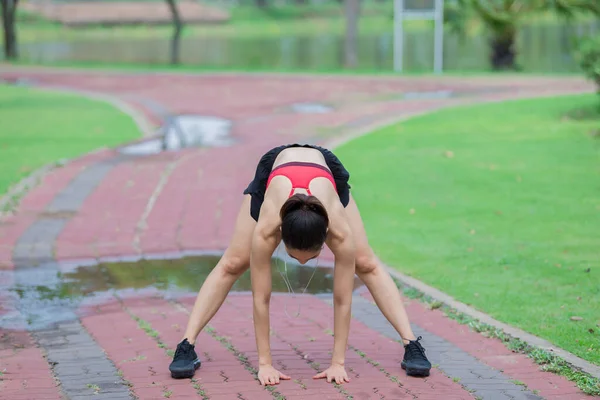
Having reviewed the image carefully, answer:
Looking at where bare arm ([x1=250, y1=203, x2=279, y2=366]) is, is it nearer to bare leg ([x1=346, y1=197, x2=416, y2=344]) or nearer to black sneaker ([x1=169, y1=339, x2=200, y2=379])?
black sneaker ([x1=169, y1=339, x2=200, y2=379])

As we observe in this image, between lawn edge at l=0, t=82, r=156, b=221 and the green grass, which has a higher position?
lawn edge at l=0, t=82, r=156, b=221

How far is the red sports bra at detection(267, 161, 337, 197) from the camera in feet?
15.4

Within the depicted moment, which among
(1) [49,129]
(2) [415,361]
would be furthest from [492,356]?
(1) [49,129]

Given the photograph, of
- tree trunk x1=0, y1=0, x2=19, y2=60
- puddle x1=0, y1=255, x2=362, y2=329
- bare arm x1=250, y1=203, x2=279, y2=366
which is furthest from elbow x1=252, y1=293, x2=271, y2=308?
tree trunk x1=0, y1=0, x2=19, y2=60

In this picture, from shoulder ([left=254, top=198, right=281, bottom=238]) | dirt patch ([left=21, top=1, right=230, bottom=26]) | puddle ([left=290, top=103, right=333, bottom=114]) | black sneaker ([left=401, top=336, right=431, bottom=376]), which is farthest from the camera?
dirt patch ([left=21, top=1, right=230, bottom=26])

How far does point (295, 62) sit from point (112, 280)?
2643cm

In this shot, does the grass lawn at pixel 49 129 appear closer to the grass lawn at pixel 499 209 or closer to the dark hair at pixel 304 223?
the grass lawn at pixel 499 209

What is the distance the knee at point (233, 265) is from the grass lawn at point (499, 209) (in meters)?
2.06

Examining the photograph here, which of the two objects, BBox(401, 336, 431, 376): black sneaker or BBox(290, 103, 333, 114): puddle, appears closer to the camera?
BBox(401, 336, 431, 376): black sneaker

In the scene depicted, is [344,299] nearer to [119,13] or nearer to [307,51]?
[307,51]

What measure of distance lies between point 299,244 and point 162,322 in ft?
7.32

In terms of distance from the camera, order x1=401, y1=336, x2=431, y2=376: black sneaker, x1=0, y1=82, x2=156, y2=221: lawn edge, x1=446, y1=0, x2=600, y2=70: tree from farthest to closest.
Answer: x1=446, y1=0, x2=600, y2=70: tree < x1=0, y1=82, x2=156, y2=221: lawn edge < x1=401, y1=336, x2=431, y2=376: black sneaker

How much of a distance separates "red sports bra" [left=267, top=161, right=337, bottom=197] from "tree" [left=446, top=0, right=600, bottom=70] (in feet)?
62.2

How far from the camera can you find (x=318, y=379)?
204 inches
